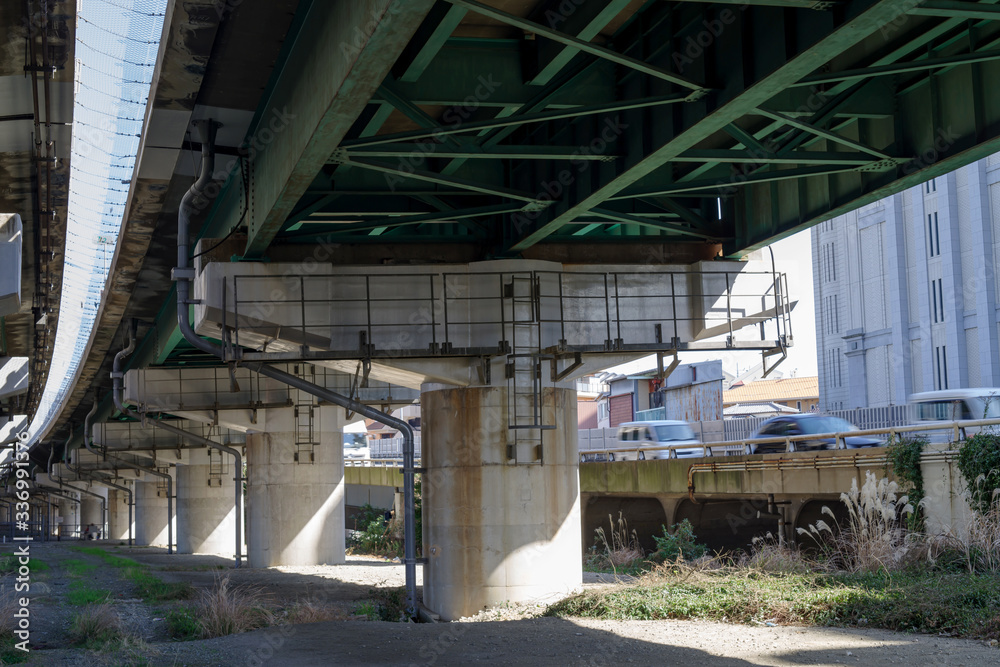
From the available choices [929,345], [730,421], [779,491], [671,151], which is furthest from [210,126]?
[929,345]

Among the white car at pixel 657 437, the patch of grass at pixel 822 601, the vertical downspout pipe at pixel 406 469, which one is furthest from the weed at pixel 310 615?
the white car at pixel 657 437

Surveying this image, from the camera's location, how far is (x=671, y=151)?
1163 centimetres

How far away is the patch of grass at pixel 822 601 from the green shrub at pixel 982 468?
10.5ft

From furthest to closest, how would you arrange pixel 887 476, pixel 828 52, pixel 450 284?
pixel 887 476, pixel 450 284, pixel 828 52

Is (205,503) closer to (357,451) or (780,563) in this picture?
(357,451)

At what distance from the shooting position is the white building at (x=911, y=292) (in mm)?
46031

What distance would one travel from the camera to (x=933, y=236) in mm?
49281

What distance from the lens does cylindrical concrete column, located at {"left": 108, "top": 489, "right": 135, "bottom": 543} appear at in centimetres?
7981

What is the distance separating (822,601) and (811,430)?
14.3m

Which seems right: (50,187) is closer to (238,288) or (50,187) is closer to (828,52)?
(238,288)

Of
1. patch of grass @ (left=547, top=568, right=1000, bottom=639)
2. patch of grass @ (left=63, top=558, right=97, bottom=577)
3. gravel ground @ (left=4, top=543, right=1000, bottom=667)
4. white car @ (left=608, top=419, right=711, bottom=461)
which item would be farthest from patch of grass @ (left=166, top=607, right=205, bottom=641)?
white car @ (left=608, top=419, right=711, bottom=461)

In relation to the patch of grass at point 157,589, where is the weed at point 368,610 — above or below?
above

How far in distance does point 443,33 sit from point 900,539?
12500 mm

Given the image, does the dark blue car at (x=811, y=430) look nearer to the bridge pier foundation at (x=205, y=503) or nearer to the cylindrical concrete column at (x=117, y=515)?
the bridge pier foundation at (x=205, y=503)
